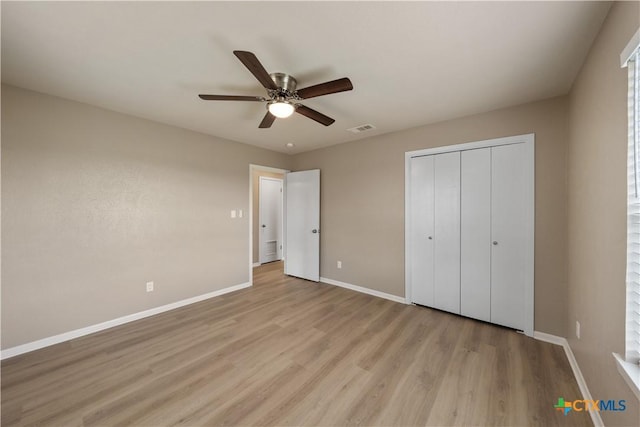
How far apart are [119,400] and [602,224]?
335 cm

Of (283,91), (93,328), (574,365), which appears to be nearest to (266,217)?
(93,328)

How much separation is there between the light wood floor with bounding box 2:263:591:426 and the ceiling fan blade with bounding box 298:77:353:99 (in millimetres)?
2207

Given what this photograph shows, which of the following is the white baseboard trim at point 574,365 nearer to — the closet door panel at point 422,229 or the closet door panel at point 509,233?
the closet door panel at point 509,233

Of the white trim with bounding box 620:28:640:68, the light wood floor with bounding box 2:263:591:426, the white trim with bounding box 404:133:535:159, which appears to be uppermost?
the white trim with bounding box 404:133:535:159

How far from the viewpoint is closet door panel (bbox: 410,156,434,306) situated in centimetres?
313

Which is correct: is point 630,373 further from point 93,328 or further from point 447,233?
point 93,328

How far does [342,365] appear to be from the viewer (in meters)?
2.02

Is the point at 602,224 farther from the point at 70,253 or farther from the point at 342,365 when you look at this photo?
the point at 70,253

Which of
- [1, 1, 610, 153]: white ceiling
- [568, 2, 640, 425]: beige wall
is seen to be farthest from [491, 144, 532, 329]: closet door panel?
[1, 1, 610, 153]: white ceiling

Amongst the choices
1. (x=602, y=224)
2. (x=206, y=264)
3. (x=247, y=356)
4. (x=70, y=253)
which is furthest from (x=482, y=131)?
(x=70, y=253)

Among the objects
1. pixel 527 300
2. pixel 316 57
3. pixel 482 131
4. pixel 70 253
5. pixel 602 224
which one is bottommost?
pixel 527 300

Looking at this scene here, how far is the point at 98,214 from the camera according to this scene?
8.54 ft

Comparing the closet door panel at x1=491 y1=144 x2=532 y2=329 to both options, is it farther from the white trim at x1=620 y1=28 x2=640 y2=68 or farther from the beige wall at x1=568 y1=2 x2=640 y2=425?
the white trim at x1=620 y1=28 x2=640 y2=68

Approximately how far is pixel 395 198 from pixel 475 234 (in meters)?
1.09
